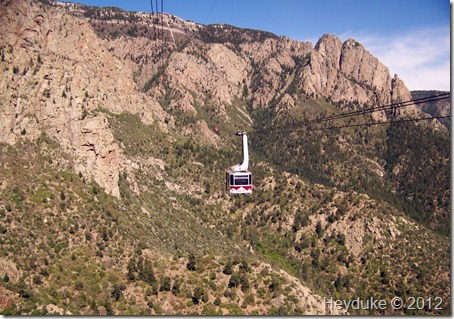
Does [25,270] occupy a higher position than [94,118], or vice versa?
[94,118]

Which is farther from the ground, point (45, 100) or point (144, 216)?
point (45, 100)

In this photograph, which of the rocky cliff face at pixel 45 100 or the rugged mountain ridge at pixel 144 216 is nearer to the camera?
the rugged mountain ridge at pixel 144 216

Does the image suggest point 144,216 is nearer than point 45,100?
No

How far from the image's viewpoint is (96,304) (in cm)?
4391

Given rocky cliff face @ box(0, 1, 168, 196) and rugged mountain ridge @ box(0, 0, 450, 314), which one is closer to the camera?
rugged mountain ridge @ box(0, 0, 450, 314)

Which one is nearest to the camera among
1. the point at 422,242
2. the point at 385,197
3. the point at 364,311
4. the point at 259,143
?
the point at 364,311

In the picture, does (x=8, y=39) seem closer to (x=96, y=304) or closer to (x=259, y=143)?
(x=96, y=304)

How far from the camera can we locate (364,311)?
243ft

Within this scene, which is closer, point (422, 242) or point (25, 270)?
point (25, 270)

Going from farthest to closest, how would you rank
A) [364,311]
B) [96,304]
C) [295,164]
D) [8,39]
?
Answer: [295,164], [364,311], [8,39], [96,304]

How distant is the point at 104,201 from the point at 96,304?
20979 mm

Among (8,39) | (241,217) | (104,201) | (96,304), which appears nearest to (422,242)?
(241,217)

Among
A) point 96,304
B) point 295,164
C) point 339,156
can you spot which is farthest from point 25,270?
point 339,156

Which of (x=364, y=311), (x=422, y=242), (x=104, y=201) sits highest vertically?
(x=104, y=201)
